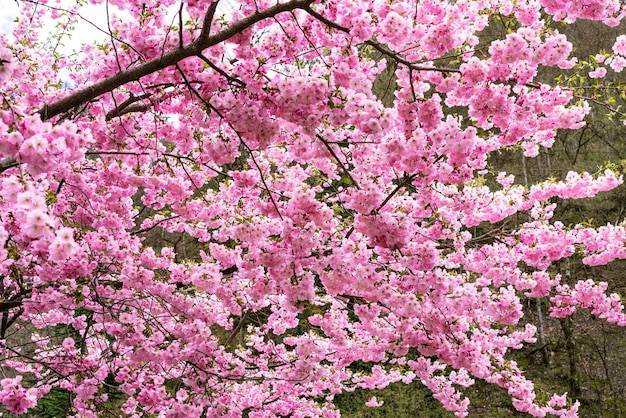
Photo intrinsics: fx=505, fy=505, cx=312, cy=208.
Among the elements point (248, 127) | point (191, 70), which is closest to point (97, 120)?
point (191, 70)

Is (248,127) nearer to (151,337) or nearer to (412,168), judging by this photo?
(412,168)

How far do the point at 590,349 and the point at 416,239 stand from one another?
1100 centimetres

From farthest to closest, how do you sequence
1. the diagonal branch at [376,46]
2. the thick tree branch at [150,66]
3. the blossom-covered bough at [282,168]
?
the blossom-covered bough at [282,168]
the diagonal branch at [376,46]
the thick tree branch at [150,66]

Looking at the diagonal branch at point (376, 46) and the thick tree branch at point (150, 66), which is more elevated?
the diagonal branch at point (376, 46)

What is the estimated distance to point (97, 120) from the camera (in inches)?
160

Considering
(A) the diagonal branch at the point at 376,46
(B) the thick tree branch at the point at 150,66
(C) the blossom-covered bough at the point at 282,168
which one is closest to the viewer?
(B) the thick tree branch at the point at 150,66

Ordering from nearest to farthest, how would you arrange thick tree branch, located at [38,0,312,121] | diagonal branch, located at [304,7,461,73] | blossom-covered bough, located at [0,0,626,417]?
thick tree branch, located at [38,0,312,121] → diagonal branch, located at [304,7,461,73] → blossom-covered bough, located at [0,0,626,417]

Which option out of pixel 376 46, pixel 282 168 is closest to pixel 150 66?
pixel 376 46

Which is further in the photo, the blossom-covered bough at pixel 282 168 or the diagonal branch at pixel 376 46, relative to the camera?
the blossom-covered bough at pixel 282 168

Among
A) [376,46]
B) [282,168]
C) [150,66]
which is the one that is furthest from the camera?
[282,168]

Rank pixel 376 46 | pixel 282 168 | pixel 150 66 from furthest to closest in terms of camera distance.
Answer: pixel 282 168 → pixel 376 46 → pixel 150 66

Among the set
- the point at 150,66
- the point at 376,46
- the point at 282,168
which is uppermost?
the point at 282,168

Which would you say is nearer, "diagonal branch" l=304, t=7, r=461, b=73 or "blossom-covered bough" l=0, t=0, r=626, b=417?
"diagonal branch" l=304, t=7, r=461, b=73

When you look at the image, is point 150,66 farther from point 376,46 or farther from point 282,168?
point 282,168
